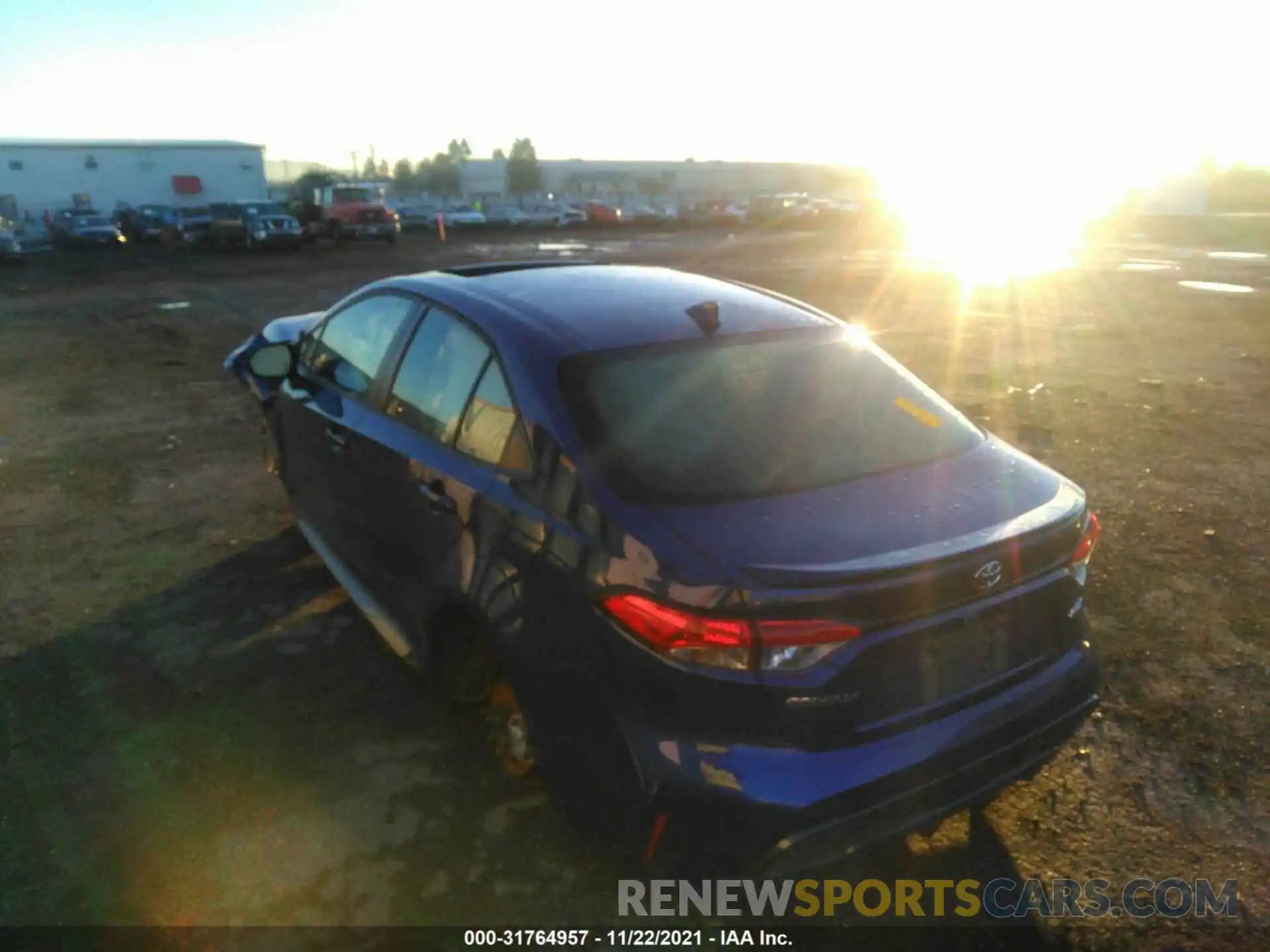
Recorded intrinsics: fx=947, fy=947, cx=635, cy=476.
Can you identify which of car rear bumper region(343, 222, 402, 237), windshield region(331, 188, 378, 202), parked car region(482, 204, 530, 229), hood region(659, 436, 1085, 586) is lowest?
hood region(659, 436, 1085, 586)

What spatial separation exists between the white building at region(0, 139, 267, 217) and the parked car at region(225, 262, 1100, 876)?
211 feet

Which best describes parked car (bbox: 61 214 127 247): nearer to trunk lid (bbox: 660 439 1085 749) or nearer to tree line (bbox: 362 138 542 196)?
trunk lid (bbox: 660 439 1085 749)

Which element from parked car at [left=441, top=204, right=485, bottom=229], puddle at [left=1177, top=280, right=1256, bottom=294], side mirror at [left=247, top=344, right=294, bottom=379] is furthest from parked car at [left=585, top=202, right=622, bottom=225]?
side mirror at [left=247, top=344, right=294, bottom=379]

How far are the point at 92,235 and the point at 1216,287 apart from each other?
114ft

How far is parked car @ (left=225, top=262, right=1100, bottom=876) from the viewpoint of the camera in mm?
2293

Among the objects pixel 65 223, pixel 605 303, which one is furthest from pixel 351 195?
pixel 605 303

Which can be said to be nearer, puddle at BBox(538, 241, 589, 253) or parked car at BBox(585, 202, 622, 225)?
puddle at BBox(538, 241, 589, 253)

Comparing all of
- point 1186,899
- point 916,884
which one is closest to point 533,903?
point 916,884

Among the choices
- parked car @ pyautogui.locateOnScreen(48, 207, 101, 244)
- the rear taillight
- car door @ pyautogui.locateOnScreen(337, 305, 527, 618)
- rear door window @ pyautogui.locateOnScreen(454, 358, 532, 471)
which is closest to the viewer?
the rear taillight

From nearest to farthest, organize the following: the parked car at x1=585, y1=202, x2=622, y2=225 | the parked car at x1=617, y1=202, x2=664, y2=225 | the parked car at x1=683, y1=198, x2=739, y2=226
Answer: the parked car at x1=683, y1=198, x2=739, y2=226
the parked car at x1=585, y1=202, x2=622, y2=225
the parked car at x1=617, y1=202, x2=664, y2=225

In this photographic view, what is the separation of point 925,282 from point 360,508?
713 inches

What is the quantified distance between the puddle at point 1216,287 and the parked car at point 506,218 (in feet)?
107

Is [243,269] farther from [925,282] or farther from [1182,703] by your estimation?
A: [1182,703]

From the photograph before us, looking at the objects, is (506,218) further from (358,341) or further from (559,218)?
(358,341)
